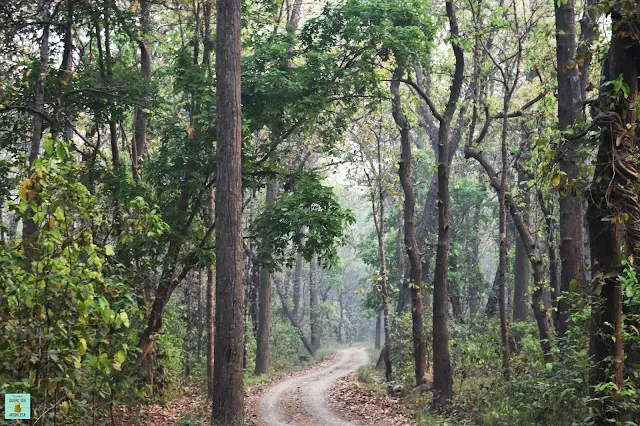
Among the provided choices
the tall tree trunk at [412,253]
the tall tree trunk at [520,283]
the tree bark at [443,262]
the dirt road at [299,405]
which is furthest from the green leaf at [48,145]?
the tall tree trunk at [520,283]

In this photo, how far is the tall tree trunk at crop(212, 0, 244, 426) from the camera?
1034 centimetres

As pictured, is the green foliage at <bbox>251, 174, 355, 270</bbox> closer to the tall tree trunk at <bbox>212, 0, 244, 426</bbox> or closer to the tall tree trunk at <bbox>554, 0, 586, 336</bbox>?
the tall tree trunk at <bbox>212, 0, 244, 426</bbox>

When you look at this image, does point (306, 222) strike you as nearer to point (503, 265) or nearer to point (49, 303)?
point (503, 265)

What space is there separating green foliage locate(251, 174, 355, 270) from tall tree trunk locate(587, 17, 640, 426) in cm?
721

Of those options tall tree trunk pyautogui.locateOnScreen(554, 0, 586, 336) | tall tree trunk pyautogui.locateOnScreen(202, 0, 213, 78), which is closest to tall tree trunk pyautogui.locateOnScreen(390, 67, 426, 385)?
tall tree trunk pyautogui.locateOnScreen(202, 0, 213, 78)

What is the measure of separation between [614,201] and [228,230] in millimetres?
7041

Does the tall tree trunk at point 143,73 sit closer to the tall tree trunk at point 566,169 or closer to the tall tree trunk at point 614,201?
the tall tree trunk at point 566,169

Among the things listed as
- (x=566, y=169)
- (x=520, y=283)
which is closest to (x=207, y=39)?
(x=566, y=169)

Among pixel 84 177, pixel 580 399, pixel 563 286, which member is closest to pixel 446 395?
pixel 563 286

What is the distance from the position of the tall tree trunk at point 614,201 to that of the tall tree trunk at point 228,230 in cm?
654

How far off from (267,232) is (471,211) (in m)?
Result: 26.2

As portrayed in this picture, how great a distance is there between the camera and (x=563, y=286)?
1091cm

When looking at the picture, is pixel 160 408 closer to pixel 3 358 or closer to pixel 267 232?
pixel 267 232

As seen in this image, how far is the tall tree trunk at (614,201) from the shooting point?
5.26 metres
